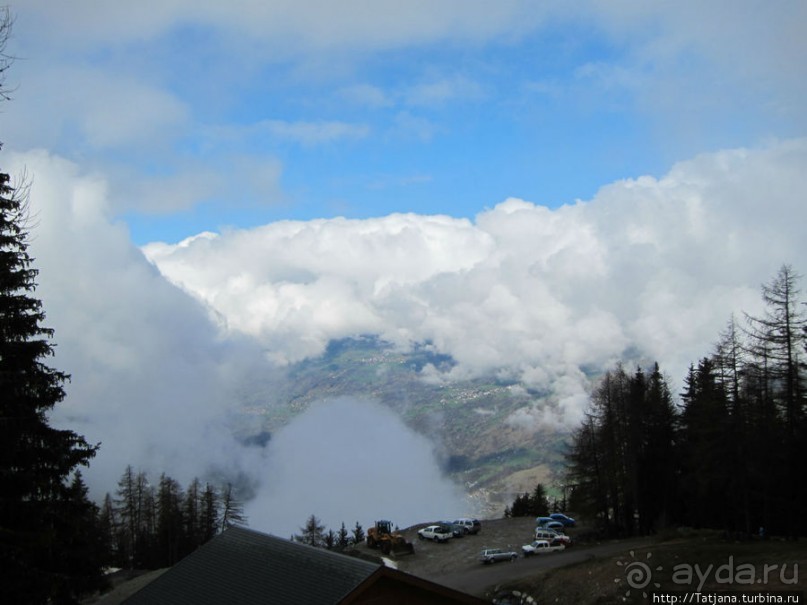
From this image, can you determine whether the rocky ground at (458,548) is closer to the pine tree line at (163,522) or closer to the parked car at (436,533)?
the parked car at (436,533)

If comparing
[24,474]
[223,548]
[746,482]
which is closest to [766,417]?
[746,482]

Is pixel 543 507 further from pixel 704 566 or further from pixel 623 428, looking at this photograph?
pixel 704 566

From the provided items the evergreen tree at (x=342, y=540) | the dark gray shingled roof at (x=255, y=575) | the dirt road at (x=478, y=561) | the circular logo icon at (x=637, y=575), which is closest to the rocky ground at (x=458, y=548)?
the dirt road at (x=478, y=561)

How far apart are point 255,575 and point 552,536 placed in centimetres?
4253

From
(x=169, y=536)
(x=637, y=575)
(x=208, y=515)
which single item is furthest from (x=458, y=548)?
(x=208, y=515)

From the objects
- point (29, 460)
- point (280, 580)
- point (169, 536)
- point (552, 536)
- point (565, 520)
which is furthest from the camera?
point (169, 536)

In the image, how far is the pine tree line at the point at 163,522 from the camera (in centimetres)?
8038

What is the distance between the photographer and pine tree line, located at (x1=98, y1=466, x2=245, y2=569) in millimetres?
Answer: 80375

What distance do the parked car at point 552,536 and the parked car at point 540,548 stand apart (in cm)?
66

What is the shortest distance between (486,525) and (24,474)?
64.2 m

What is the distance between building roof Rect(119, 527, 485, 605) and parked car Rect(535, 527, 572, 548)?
37291 mm

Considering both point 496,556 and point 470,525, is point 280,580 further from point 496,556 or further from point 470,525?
point 470,525

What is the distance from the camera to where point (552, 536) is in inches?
2372

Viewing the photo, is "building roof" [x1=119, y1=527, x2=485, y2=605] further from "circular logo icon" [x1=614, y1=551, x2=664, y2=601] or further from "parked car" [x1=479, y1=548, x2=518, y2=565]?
"parked car" [x1=479, y1=548, x2=518, y2=565]
